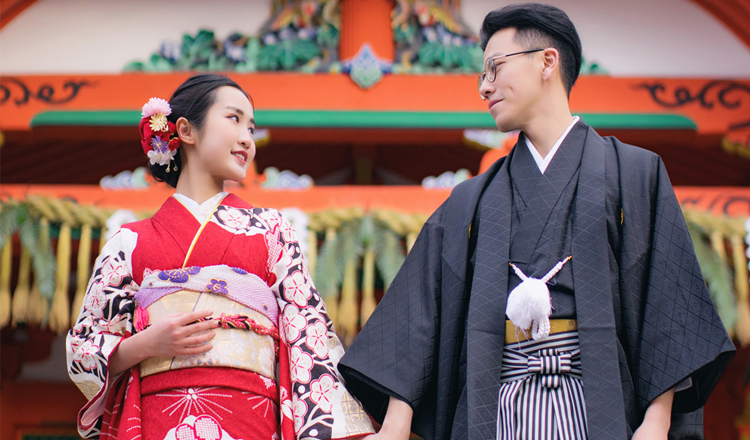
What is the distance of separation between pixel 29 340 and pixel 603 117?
3747mm

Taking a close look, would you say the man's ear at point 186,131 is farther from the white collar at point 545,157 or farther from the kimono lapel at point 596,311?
the kimono lapel at point 596,311

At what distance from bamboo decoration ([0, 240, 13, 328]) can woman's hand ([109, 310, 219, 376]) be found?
193cm

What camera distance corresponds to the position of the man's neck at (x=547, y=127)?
2053 millimetres

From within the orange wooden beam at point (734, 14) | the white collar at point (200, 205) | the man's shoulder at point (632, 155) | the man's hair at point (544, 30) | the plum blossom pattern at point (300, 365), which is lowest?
the plum blossom pattern at point (300, 365)

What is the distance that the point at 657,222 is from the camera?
6.23 feet

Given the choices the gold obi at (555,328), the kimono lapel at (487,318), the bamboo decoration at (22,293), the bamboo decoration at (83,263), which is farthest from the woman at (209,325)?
the bamboo decoration at (22,293)

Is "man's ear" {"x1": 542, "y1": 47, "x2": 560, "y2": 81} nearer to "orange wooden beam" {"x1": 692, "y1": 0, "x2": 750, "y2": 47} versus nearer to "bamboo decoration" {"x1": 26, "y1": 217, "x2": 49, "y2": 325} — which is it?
"bamboo decoration" {"x1": 26, "y1": 217, "x2": 49, "y2": 325}

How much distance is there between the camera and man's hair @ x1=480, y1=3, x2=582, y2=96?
6.81ft

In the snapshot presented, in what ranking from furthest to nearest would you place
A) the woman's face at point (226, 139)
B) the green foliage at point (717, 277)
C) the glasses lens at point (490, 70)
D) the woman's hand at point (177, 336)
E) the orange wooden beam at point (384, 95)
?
1. the orange wooden beam at point (384, 95)
2. the green foliage at point (717, 277)
3. the woman's face at point (226, 139)
4. the glasses lens at point (490, 70)
5. the woman's hand at point (177, 336)

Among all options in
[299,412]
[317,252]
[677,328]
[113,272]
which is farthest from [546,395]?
[317,252]

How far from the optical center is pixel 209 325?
1.90 metres

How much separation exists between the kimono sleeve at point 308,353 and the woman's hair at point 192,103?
1.11ft

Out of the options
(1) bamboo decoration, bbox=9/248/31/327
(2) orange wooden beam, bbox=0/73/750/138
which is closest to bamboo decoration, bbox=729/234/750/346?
(2) orange wooden beam, bbox=0/73/750/138

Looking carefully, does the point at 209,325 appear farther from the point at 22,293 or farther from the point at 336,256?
the point at 22,293
